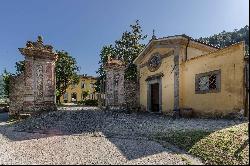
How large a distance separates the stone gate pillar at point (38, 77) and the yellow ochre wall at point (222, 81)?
8.40m

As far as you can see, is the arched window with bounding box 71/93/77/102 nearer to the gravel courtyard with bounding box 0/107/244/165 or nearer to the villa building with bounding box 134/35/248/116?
the villa building with bounding box 134/35/248/116

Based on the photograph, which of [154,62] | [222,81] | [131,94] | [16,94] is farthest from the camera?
[131,94]

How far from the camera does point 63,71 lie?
123ft

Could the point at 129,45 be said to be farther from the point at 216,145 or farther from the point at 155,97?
the point at 216,145

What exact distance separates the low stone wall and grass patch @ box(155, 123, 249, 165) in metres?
9.72

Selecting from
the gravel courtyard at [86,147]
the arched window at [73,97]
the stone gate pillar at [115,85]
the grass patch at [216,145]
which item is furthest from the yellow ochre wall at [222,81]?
the arched window at [73,97]

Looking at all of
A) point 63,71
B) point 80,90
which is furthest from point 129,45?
point 80,90

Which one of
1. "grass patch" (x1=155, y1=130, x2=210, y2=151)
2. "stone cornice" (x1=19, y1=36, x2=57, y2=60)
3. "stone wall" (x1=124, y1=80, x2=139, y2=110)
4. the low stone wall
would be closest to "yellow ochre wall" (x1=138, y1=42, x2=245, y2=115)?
"stone wall" (x1=124, y1=80, x2=139, y2=110)

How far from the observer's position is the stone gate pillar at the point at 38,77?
1418 cm

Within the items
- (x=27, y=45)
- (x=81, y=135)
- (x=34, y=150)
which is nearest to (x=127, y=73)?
(x=27, y=45)

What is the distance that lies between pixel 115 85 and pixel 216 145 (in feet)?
42.5

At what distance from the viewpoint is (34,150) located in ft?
21.5

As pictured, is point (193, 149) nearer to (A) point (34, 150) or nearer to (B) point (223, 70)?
(A) point (34, 150)

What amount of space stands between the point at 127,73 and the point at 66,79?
15.7 m
